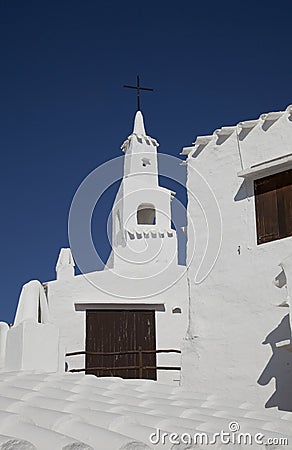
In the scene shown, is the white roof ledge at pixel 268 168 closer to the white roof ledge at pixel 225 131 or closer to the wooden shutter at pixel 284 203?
the wooden shutter at pixel 284 203

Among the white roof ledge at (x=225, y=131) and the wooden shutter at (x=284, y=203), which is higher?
the white roof ledge at (x=225, y=131)

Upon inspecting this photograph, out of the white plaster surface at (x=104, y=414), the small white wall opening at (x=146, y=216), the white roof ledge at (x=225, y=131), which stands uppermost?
the white roof ledge at (x=225, y=131)

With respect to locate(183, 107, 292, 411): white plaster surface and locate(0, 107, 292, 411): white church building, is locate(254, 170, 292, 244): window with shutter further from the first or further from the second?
locate(183, 107, 292, 411): white plaster surface

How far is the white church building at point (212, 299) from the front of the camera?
10489mm

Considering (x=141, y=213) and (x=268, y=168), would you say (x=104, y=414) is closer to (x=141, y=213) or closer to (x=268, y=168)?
(x=268, y=168)

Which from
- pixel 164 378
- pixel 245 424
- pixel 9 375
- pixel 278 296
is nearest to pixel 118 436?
pixel 245 424

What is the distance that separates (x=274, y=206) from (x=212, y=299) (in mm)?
2205

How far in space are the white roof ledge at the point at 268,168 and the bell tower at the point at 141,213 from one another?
18.2 feet

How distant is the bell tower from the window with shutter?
5486mm

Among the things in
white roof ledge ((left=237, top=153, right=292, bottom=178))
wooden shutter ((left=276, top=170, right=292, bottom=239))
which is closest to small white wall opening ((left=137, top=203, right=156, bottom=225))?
white roof ledge ((left=237, top=153, right=292, bottom=178))

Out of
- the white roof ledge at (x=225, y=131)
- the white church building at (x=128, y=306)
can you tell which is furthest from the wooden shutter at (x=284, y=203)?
the white church building at (x=128, y=306)

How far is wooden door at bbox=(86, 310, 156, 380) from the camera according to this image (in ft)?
51.8

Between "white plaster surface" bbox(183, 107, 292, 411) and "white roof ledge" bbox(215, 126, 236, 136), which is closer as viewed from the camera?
"white plaster surface" bbox(183, 107, 292, 411)

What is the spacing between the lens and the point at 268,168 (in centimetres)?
1202
